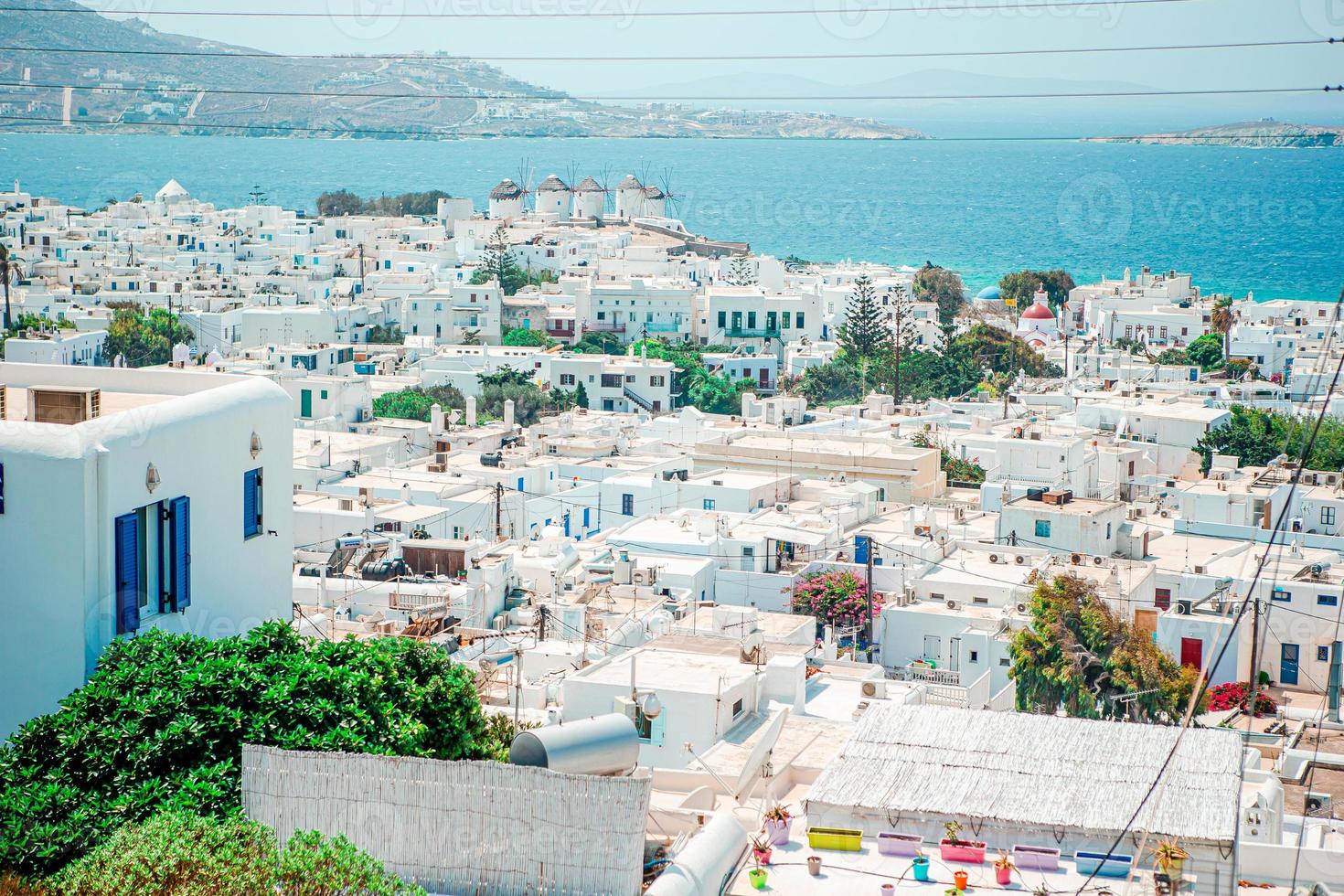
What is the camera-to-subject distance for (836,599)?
18.5m

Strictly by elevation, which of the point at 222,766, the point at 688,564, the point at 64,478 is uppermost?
the point at 64,478

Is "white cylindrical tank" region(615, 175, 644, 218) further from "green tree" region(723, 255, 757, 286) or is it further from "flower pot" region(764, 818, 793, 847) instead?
"flower pot" region(764, 818, 793, 847)

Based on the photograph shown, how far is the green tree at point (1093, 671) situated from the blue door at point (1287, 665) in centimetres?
220

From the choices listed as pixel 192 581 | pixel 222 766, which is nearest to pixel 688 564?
pixel 192 581

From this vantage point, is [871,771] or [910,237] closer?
[871,771]

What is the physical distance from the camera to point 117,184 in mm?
113750

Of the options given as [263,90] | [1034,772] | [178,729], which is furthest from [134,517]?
[263,90]

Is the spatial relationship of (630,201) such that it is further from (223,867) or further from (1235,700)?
(223,867)

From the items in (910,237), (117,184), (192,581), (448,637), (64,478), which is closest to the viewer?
(64,478)

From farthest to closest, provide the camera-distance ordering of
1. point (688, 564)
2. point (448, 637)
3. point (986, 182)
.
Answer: point (986, 182) → point (688, 564) → point (448, 637)

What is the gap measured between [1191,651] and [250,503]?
1067cm

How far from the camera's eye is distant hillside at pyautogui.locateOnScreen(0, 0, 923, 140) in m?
124

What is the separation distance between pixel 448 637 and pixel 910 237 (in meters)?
92.0

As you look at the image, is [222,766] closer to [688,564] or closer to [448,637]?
[448,637]
